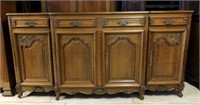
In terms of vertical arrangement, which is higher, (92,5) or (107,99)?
(92,5)

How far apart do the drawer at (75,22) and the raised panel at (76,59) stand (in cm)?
9

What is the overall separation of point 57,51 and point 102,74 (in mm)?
528

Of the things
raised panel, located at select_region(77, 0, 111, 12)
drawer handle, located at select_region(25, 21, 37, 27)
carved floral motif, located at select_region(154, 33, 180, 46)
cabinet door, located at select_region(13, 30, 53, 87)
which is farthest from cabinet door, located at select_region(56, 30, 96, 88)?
carved floral motif, located at select_region(154, 33, 180, 46)

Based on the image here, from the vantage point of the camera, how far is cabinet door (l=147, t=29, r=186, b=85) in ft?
6.35

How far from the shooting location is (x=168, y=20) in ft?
6.15

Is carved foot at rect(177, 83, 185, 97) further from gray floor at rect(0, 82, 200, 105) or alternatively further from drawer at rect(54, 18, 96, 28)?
drawer at rect(54, 18, 96, 28)

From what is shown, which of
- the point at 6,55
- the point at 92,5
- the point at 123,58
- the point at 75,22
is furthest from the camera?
the point at 92,5

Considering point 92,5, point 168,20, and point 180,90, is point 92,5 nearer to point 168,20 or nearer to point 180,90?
point 168,20

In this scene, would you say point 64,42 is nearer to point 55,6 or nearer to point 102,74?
point 102,74

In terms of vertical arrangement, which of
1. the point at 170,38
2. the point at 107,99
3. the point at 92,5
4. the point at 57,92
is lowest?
the point at 107,99

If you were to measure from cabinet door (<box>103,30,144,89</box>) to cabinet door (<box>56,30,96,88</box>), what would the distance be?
147mm

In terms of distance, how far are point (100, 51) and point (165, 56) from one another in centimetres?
69

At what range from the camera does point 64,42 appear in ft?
6.32

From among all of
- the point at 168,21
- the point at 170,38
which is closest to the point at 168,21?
the point at 168,21
